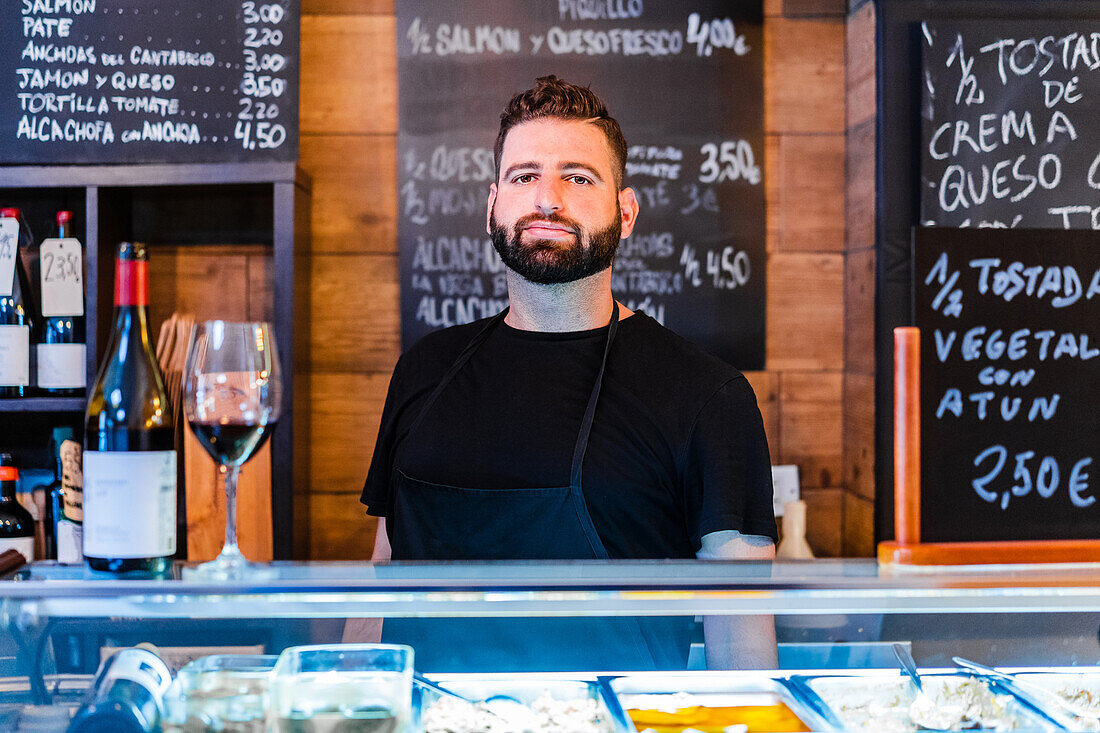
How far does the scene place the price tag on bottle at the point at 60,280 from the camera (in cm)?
213

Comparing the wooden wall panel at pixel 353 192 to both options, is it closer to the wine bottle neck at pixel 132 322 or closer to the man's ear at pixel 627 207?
the man's ear at pixel 627 207

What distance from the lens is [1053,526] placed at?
221cm

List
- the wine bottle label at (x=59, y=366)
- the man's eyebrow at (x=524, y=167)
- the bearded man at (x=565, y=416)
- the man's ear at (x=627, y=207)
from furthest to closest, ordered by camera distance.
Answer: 1. the wine bottle label at (x=59, y=366)
2. the man's ear at (x=627, y=207)
3. the man's eyebrow at (x=524, y=167)
4. the bearded man at (x=565, y=416)

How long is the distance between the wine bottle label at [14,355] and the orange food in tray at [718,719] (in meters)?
Answer: 1.82

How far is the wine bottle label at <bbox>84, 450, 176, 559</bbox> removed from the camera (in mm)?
854

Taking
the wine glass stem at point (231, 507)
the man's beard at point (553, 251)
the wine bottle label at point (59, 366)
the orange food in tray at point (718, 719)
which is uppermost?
the man's beard at point (553, 251)

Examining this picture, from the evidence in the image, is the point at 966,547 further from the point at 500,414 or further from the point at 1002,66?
the point at 1002,66

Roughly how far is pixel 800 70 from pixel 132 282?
2077mm

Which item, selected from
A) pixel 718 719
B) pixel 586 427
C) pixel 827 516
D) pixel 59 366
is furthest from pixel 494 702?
pixel 827 516

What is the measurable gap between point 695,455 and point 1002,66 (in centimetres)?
149

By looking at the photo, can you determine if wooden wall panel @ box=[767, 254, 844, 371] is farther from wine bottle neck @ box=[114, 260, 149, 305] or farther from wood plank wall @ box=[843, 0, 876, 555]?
wine bottle neck @ box=[114, 260, 149, 305]

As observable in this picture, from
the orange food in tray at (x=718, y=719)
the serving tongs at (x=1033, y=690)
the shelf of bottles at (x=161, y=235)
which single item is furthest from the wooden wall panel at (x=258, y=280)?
the serving tongs at (x=1033, y=690)

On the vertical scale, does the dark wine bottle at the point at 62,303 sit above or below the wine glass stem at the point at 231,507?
above

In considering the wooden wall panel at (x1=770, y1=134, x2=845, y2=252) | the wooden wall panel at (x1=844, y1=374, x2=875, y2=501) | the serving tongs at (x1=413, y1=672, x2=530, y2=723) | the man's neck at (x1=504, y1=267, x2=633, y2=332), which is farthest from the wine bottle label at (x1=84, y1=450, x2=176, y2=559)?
the wooden wall panel at (x1=770, y1=134, x2=845, y2=252)
